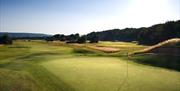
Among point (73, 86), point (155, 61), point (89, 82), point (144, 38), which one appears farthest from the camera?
point (144, 38)

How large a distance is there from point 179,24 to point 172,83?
7696cm

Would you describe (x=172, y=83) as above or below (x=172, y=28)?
below

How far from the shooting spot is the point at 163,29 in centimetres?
8519

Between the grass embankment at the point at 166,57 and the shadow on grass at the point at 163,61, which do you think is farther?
the grass embankment at the point at 166,57

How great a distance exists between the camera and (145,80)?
43.6 ft

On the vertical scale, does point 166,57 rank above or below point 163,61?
above

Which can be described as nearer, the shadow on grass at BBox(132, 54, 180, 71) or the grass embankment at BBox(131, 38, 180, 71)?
the shadow on grass at BBox(132, 54, 180, 71)

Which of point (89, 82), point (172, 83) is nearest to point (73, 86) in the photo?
point (89, 82)

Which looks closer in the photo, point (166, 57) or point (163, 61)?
point (163, 61)

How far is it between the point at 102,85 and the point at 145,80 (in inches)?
120

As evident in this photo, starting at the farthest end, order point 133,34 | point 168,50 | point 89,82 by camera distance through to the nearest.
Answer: point 133,34 → point 168,50 → point 89,82

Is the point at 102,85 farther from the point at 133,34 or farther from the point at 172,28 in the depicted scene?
the point at 133,34

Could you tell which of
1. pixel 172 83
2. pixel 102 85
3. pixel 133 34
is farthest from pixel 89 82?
pixel 133 34

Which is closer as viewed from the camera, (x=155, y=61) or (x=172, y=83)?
(x=172, y=83)
